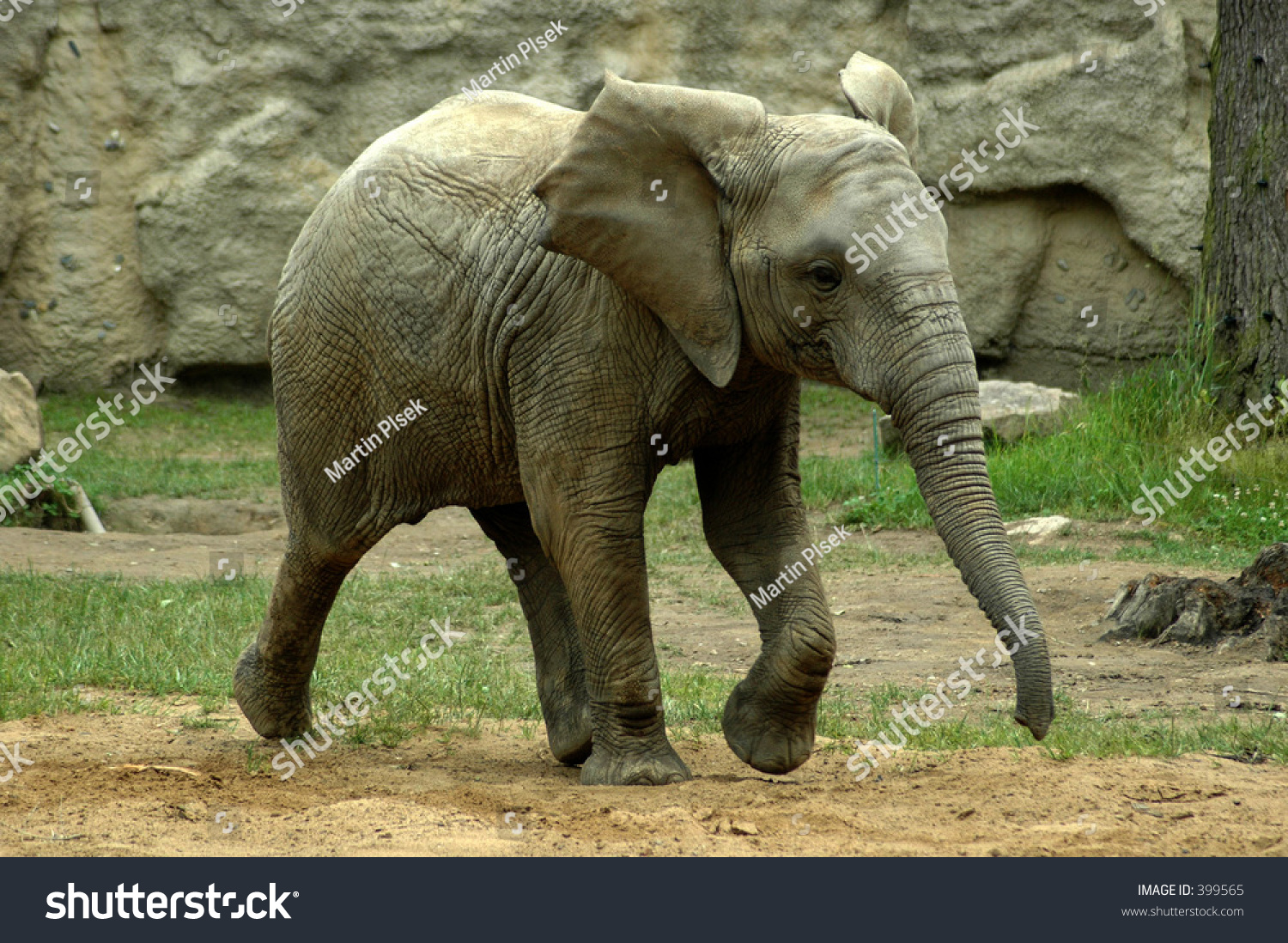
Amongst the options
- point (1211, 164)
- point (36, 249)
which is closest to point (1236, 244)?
point (1211, 164)

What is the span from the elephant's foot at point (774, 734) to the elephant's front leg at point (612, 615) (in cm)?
24

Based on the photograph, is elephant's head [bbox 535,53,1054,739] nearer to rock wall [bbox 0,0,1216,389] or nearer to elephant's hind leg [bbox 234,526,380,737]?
elephant's hind leg [bbox 234,526,380,737]

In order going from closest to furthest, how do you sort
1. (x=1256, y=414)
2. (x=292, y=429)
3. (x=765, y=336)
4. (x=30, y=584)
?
(x=765, y=336) < (x=292, y=429) < (x=30, y=584) < (x=1256, y=414)

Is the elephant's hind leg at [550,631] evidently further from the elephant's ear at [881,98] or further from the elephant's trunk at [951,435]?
the elephant's ear at [881,98]

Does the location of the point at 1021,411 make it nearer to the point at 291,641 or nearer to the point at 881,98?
the point at 881,98

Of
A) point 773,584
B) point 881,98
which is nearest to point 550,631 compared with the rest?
point 773,584

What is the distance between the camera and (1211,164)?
10.9 metres

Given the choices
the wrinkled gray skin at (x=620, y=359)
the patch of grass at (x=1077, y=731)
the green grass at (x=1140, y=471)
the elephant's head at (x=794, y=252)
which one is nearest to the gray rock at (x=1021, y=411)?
the green grass at (x=1140, y=471)

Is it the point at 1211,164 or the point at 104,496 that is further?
the point at 104,496

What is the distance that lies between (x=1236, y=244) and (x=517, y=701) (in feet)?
22.0

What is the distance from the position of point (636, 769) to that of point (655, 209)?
1.86 metres

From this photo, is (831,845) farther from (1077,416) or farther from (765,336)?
(1077,416)

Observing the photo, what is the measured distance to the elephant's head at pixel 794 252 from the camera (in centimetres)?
424

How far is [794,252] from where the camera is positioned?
441 cm
